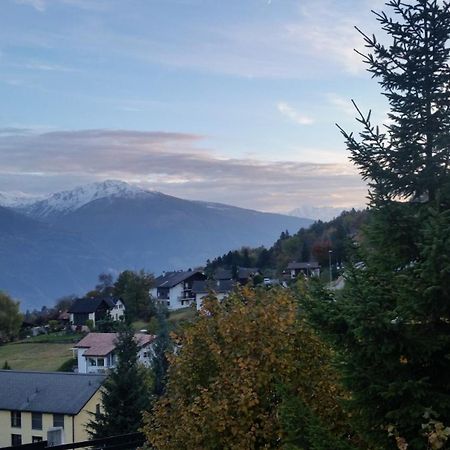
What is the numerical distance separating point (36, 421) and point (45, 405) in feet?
4.12

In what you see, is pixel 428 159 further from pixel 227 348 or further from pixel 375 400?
pixel 227 348

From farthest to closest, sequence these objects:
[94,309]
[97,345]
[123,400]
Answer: [94,309] → [97,345] → [123,400]

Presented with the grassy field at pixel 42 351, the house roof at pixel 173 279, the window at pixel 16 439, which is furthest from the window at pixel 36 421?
the house roof at pixel 173 279

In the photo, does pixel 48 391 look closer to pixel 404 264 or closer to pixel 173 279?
pixel 404 264

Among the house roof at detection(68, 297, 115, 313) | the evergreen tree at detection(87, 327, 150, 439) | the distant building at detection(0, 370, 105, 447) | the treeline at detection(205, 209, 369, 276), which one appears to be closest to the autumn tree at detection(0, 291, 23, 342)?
the house roof at detection(68, 297, 115, 313)

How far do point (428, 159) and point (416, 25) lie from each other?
147cm

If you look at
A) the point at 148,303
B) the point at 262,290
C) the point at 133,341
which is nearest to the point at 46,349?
the point at 148,303

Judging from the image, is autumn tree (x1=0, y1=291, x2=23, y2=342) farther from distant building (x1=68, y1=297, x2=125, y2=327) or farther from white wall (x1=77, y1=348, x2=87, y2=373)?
white wall (x1=77, y1=348, x2=87, y2=373)

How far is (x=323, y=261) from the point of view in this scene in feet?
288

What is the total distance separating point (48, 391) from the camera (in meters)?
38.5

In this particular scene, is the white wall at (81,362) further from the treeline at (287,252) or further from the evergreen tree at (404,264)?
the evergreen tree at (404,264)

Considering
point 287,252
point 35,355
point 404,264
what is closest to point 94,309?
point 35,355

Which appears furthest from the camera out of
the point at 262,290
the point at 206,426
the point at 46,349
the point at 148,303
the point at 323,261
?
the point at 323,261

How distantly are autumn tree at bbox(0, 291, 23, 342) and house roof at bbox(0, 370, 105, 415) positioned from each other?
3803cm
